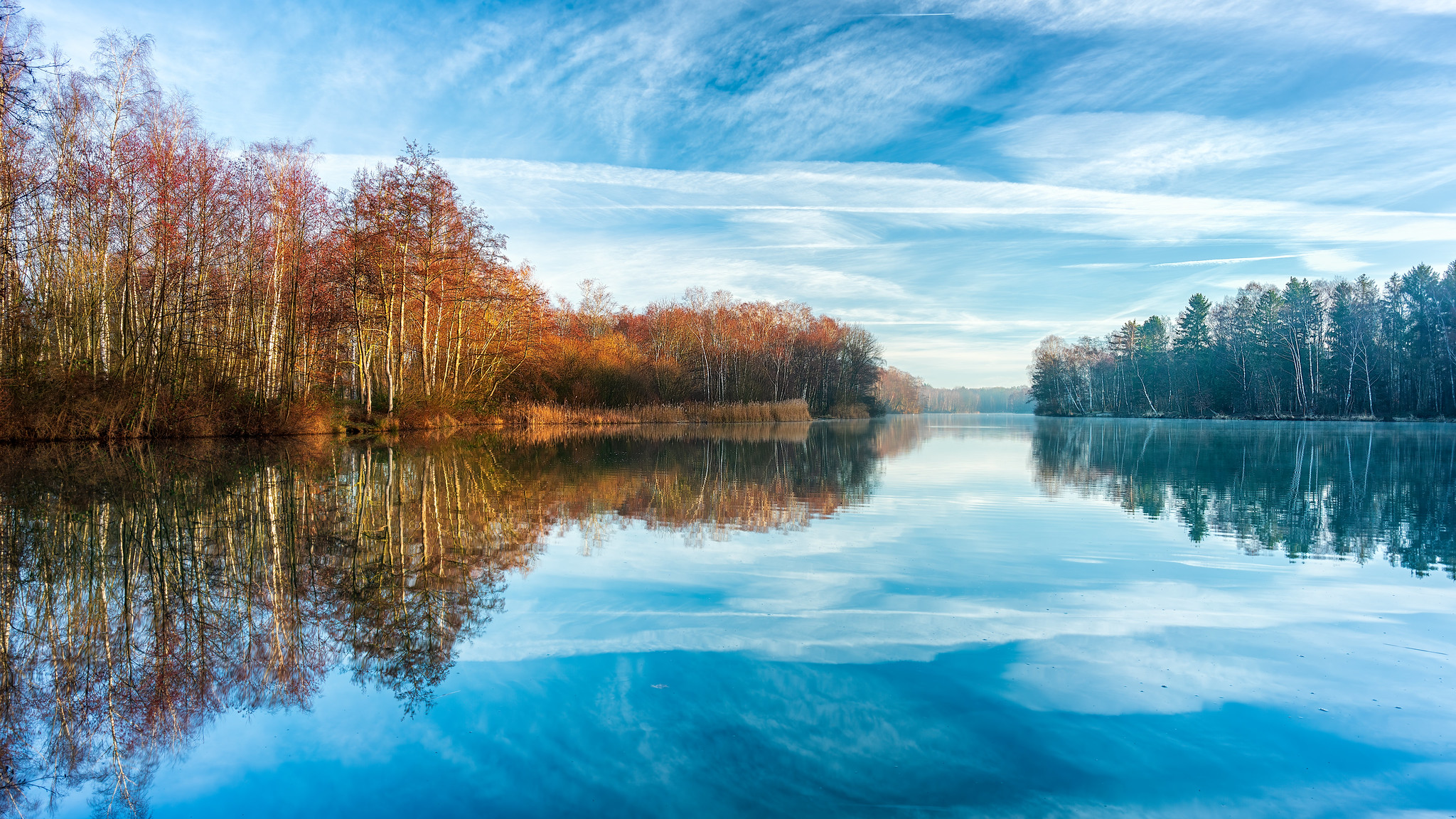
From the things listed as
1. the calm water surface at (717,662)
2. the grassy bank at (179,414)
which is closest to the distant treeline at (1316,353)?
the calm water surface at (717,662)

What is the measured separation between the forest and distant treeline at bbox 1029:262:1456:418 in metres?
46.4

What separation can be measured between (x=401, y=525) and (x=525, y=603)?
113 inches

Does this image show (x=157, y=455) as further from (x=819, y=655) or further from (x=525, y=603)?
(x=819, y=655)

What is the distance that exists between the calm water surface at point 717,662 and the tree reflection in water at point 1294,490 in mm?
112

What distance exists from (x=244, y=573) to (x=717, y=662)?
3.32 meters

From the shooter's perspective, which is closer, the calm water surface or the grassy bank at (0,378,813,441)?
the calm water surface

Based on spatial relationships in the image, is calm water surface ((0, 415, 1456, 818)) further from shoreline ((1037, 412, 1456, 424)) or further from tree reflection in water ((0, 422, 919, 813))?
shoreline ((1037, 412, 1456, 424))

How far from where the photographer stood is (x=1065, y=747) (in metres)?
2.49

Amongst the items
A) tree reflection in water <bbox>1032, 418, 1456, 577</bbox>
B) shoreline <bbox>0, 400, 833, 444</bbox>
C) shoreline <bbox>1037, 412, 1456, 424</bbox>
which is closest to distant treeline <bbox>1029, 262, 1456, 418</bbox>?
shoreline <bbox>1037, 412, 1456, 424</bbox>

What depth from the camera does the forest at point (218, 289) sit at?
14.3 meters

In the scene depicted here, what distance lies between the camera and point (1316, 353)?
1777 inches

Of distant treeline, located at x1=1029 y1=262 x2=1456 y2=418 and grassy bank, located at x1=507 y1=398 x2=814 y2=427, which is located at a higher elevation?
distant treeline, located at x1=1029 y1=262 x2=1456 y2=418

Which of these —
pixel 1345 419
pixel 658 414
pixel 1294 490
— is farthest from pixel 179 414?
pixel 1345 419

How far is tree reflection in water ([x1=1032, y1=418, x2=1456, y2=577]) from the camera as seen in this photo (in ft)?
20.2
